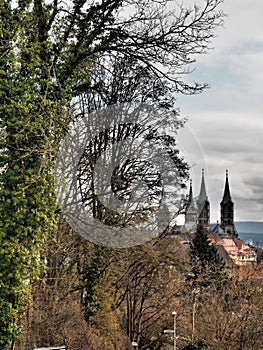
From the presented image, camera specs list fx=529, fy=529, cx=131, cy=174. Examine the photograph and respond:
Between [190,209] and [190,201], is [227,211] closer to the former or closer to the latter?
[190,209]

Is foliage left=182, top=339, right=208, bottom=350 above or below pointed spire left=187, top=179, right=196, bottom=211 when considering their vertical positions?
below

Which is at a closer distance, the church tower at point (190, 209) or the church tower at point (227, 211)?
the church tower at point (190, 209)

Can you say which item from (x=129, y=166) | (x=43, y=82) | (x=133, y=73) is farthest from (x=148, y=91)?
(x=43, y=82)

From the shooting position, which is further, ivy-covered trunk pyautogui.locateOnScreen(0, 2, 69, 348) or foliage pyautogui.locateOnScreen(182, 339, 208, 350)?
foliage pyautogui.locateOnScreen(182, 339, 208, 350)

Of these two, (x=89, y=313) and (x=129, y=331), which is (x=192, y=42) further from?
(x=129, y=331)

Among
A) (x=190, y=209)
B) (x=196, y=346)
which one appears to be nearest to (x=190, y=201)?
(x=190, y=209)

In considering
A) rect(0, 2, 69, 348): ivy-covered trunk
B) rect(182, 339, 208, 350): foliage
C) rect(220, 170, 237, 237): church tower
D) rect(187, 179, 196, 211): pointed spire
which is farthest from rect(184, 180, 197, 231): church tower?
rect(220, 170, 237, 237): church tower

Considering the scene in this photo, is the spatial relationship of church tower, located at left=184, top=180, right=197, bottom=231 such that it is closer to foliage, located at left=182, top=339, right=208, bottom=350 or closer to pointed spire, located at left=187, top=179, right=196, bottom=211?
pointed spire, located at left=187, top=179, right=196, bottom=211

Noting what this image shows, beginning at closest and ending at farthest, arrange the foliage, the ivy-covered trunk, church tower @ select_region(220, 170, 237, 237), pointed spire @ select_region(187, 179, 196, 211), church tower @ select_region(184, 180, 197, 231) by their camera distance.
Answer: the ivy-covered trunk, pointed spire @ select_region(187, 179, 196, 211), church tower @ select_region(184, 180, 197, 231), the foliage, church tower @ select_region(220, 170, 237, 237)

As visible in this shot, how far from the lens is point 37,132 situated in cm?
805

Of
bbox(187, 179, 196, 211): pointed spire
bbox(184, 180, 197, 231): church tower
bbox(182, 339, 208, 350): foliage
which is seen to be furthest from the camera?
bbox(182, 339, 208, 350): foliage

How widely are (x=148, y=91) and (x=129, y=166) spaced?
6.75ft

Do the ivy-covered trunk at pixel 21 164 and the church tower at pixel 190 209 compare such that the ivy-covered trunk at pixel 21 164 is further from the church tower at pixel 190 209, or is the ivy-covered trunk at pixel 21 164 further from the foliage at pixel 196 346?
the foliage at pixel 196 346

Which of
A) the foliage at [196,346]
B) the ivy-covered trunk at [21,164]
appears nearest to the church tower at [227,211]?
the foliage at [196,346]
